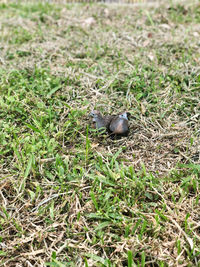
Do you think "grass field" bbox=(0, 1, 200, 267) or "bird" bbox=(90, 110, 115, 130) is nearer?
"grass field" bbox=(0, 1, 200, 267)

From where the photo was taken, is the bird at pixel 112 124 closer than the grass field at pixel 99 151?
No

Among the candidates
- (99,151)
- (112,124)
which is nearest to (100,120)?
(112,124)

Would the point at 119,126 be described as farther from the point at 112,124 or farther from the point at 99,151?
the point at 99,151

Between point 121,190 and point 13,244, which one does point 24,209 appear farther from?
point 121,190

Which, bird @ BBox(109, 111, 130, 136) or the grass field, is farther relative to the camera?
bird @ BBox(109, 111, 130, 136)

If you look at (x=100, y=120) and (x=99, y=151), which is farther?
(x=100, y=120)

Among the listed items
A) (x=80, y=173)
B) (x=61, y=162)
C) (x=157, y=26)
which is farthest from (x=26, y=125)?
(x=157, y=26)
